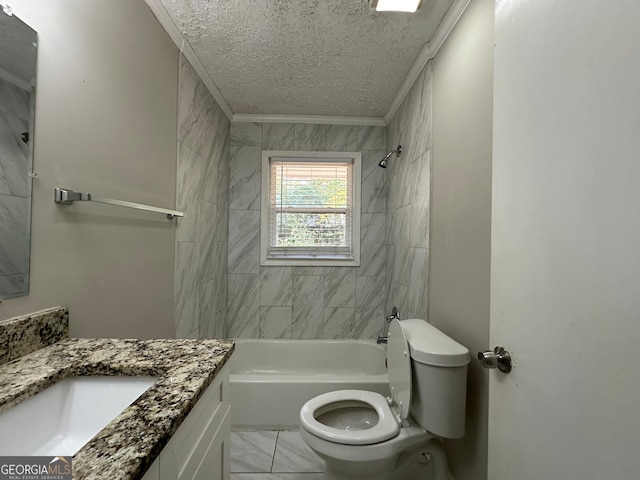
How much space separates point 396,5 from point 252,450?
100 inches

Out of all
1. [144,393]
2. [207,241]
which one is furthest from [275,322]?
[144,393]

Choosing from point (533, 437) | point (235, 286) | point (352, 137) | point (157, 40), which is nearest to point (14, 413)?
point (533, 437)

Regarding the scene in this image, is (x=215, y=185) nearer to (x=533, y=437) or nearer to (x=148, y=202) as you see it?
(x=148, y=202)

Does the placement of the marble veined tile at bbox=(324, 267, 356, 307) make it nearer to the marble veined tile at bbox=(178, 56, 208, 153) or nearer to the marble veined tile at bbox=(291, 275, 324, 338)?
the marble veined tile at bbox=(291, 275, 324, 338)

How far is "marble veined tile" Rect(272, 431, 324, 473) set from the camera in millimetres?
1609

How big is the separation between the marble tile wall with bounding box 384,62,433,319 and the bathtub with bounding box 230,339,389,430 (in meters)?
0.52

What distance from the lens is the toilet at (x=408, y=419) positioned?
3.77ft

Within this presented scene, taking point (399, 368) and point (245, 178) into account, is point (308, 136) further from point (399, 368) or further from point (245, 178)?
point (399, 368)

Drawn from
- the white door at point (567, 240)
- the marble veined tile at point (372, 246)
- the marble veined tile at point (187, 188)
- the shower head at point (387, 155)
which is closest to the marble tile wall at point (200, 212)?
the marble veined tile at point (187, 188)

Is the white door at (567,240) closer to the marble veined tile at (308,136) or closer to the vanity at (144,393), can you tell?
the vanity at (144,393)

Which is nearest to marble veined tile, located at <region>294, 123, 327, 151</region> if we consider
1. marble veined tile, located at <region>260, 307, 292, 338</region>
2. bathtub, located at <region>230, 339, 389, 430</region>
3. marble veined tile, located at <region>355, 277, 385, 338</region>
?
marble veined tile, located at <region>355, 277, 385, 338</region>

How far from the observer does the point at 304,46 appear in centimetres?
165

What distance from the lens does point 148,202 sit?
4.46 ft

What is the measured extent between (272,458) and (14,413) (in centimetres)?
149
